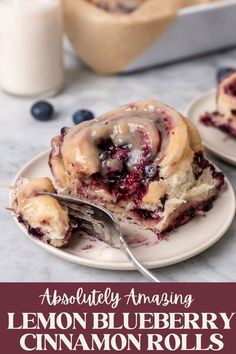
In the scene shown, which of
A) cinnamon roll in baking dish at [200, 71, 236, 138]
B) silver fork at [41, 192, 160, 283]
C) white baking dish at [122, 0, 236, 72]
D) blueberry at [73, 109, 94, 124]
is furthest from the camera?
white baking dish at [122, 0, 236, 72]

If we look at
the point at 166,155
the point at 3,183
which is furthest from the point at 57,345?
the point at 3,183

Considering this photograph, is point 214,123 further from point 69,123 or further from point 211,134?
point 69,123

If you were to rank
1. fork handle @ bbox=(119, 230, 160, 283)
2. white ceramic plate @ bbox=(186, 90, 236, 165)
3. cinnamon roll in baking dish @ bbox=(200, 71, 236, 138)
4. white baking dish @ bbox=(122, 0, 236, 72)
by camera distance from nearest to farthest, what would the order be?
fork handle @ bbox=(119, 230, 160, 283) < white ceramic plate @ bbox=(186, 90, 236, 165) < cinnamon roll in baking dish @ bbox=(200, 71, 236, 138) < white baking dish @ bbox=(122, 0, 236, 72)

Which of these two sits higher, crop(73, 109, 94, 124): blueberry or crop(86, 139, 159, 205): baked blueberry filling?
crop(86, 139, 159, 205): baked blueberry filling

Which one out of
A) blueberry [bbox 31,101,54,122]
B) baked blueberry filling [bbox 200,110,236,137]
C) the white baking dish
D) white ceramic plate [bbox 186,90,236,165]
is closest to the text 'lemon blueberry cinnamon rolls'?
white ceramic plate [bbox 186,90,236,165]

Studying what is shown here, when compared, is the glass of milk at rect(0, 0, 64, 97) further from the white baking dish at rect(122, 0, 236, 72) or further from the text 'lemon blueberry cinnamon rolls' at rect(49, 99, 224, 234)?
the text 'lemon blueberry cinnamon rolls' at rect(49, 99, 224, 234)

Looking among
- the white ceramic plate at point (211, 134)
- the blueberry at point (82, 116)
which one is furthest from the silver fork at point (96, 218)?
the blueberry at point (82, 116)
